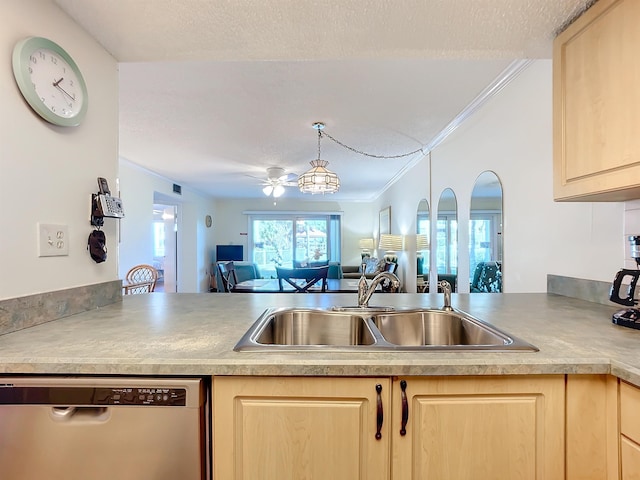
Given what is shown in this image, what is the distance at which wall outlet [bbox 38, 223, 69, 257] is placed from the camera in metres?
1.11

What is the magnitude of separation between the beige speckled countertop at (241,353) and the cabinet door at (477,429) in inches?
2.2

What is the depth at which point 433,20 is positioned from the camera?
121 cm

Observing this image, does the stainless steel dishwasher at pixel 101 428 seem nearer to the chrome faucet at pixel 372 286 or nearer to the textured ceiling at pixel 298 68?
the chrome faucet at pixel 372 286

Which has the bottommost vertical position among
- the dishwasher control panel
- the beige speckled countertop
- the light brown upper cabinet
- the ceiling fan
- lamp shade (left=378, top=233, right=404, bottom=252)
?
the dishwasher control panel

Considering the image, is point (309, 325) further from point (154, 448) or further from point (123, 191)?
point (123, 191)

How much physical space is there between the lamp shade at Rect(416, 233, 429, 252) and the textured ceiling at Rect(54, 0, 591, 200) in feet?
3.52

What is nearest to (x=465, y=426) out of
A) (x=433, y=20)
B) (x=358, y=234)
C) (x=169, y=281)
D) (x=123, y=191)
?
(x=433, y=20)

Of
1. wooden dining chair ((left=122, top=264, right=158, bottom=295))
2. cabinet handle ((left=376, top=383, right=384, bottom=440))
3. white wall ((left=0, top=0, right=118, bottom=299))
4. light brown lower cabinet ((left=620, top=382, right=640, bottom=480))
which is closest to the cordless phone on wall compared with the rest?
white wall ((left=0, top=0, right=118, bottom=299))

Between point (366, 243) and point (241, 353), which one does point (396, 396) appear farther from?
point (366, 243)

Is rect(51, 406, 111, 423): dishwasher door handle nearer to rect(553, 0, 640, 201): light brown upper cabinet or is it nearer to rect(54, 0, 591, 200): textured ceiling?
rect(54, 0, 591, 200): textured ceiling

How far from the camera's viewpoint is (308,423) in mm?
840

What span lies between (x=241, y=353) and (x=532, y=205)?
5.98 feet

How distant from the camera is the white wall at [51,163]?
1.00 metres

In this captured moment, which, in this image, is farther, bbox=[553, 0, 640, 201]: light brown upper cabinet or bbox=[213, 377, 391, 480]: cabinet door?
bbox=[553, 0, 640, 201]: light brown upper cabinet
